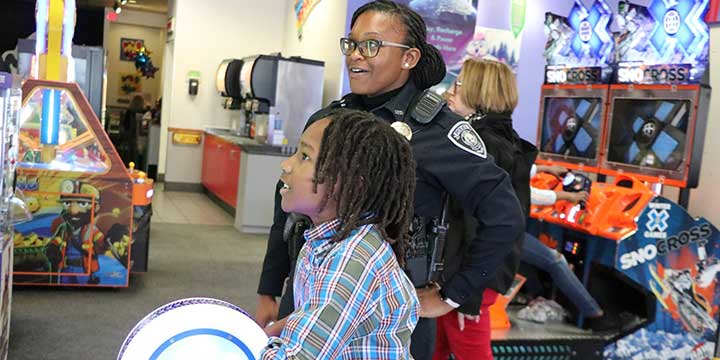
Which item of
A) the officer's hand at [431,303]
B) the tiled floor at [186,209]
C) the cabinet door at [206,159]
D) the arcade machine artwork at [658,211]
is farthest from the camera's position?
the cabinet door at [206,159]

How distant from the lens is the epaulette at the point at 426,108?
1.95 metres

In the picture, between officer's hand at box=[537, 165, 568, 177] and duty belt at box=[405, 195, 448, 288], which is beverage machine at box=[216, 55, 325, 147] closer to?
officer's hand at box=[537, 165, 568, 177]

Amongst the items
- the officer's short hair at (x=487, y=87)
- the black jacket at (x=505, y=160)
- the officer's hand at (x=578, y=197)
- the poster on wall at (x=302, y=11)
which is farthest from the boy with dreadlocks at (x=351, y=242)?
the poster on wall at (x=302, y=11)

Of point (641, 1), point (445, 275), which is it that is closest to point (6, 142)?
point (445, 275)

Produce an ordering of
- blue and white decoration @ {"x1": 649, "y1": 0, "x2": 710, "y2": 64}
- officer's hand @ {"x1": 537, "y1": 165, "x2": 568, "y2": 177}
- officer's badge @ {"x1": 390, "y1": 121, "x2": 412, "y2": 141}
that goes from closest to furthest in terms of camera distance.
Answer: officer's badge @ {"x1": 390, "y1": 121, "x2": 412, "y2": 141} < blue and white decoration @ {"x1": 649, "y1": 0, "x2": 710, "y2": 64} < officer's hand @ {"x1": 537, "y1": 165, "x2": 568, "y2": 177}

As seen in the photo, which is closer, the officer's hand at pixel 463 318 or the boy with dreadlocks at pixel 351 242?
A: the boy with dreadlocks at pixel 351 242

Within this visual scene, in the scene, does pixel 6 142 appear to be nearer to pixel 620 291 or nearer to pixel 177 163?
pixel 620 291

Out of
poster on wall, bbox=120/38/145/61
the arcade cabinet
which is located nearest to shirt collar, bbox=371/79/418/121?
the arcade cabinet

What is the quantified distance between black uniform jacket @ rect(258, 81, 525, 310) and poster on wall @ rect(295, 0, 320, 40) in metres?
7.45

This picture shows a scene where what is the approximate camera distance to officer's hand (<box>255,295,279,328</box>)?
1.95 m

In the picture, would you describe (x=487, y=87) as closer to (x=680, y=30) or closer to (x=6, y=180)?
(x=680, y=30)

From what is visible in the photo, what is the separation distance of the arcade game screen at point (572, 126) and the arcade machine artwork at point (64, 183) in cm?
270

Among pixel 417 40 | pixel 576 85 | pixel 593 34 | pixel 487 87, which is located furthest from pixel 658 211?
pixel 417 40

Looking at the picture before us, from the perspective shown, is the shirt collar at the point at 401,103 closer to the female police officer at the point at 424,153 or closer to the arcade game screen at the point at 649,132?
the female police officer at the point at 424,153
